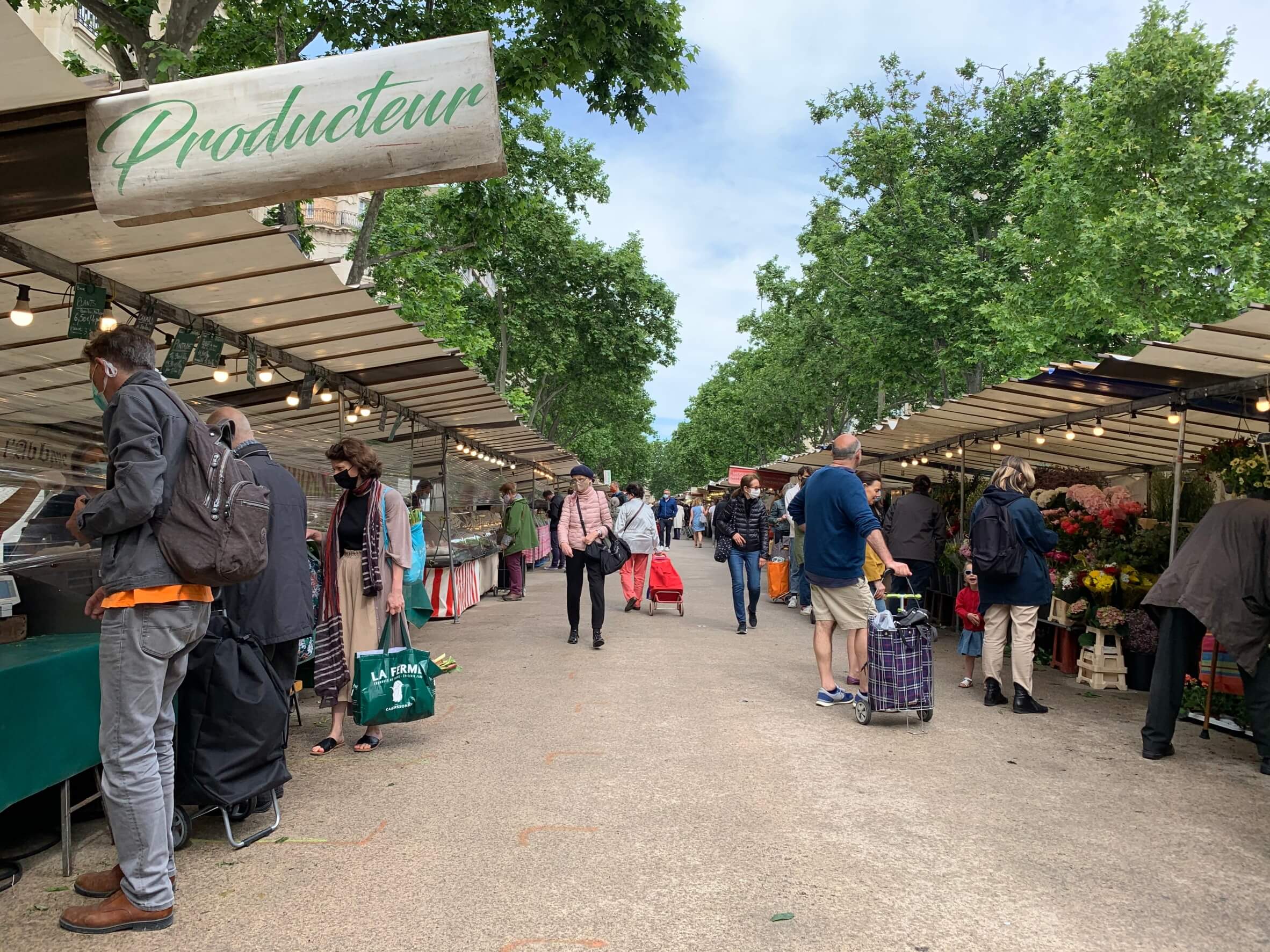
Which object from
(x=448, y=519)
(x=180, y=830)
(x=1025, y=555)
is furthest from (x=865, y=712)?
(x=448, y=519)

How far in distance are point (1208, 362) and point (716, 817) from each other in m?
4.51

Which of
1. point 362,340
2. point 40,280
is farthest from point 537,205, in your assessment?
point 40,280

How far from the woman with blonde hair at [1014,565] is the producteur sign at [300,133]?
16.3ft

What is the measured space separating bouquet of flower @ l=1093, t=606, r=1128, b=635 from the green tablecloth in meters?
7.37

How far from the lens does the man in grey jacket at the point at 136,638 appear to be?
10.0 ft

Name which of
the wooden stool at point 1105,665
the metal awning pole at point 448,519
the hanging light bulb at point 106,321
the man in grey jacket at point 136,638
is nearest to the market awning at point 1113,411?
the wooden stool at point 1105,665

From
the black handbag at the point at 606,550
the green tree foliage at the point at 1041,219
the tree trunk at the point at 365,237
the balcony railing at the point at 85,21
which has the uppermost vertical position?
the balcony railing at the point at 85,21

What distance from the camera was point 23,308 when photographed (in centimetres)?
502

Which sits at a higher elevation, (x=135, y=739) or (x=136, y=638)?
(x=136, y=638)

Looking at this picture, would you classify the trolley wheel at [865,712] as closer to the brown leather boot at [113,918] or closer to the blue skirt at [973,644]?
the blue skirt at [973,644]

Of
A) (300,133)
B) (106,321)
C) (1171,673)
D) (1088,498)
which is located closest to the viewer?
(300,133)

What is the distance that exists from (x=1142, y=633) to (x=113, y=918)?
7562 millimetres

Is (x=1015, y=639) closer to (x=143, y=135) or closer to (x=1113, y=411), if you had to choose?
(x=1113, y=411)

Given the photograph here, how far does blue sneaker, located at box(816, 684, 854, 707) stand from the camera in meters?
6.71
